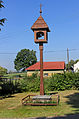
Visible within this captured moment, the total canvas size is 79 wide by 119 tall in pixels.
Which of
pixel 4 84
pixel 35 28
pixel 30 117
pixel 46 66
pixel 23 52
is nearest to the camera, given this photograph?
pixel 30 117

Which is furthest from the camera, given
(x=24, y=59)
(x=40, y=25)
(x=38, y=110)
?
(x=24, y=59)

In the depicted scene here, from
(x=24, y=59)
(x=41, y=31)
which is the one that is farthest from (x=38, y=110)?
(x=24, y=59)

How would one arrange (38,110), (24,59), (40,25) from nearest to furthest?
(38,110), (40,25), (24,59)

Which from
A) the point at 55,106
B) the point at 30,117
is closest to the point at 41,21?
the point at 55,106

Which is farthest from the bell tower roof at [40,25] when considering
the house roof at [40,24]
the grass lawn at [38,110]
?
the grass lawn at [38,110]

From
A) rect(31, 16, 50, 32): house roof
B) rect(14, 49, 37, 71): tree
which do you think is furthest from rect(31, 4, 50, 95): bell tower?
rect(14, 49, 37, 71): tree

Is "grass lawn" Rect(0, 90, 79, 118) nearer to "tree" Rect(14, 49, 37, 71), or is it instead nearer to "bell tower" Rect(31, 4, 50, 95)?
"bell tower" Rect(31, 4, 50, 95)

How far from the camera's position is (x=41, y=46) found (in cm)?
1118

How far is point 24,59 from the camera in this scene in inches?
3142

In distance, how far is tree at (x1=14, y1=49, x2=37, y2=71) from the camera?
7919 centimetres

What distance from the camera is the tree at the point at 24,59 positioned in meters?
79.2

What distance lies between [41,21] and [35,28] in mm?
688

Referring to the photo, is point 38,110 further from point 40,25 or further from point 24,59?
point 24,59

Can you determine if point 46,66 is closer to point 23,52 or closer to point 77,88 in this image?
point 77,88
